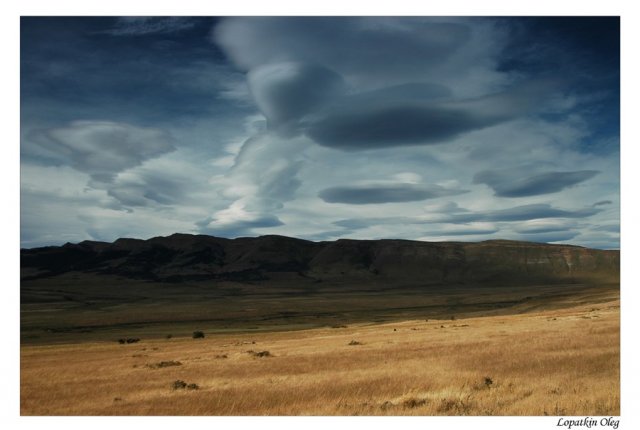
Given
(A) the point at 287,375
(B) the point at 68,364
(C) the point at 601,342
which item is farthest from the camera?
(B) the point at 68,364

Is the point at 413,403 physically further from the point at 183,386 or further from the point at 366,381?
the point at 183,386

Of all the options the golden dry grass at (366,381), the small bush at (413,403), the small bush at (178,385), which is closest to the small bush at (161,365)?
the golden dry grass at (366,381)

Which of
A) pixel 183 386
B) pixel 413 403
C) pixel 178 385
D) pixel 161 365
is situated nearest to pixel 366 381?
pixel 413 403

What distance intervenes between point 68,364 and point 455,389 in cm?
2412

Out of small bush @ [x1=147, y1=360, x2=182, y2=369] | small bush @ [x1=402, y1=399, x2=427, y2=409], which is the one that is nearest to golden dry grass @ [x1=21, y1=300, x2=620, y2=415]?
small bush @ [x1=402, y1=399, x2=427, y2=409]

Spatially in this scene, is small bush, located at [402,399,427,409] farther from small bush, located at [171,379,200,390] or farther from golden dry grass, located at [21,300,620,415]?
small bush, located at [171,379,200,390]

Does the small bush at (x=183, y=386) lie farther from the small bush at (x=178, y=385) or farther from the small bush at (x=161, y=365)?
the small bush at (x=161, y=365)

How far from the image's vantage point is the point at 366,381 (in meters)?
19.8

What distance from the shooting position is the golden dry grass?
15.9 metres

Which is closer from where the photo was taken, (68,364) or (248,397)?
(248,397)

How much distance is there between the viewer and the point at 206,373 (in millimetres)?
24469

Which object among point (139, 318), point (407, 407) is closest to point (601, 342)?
point (407, 407)
